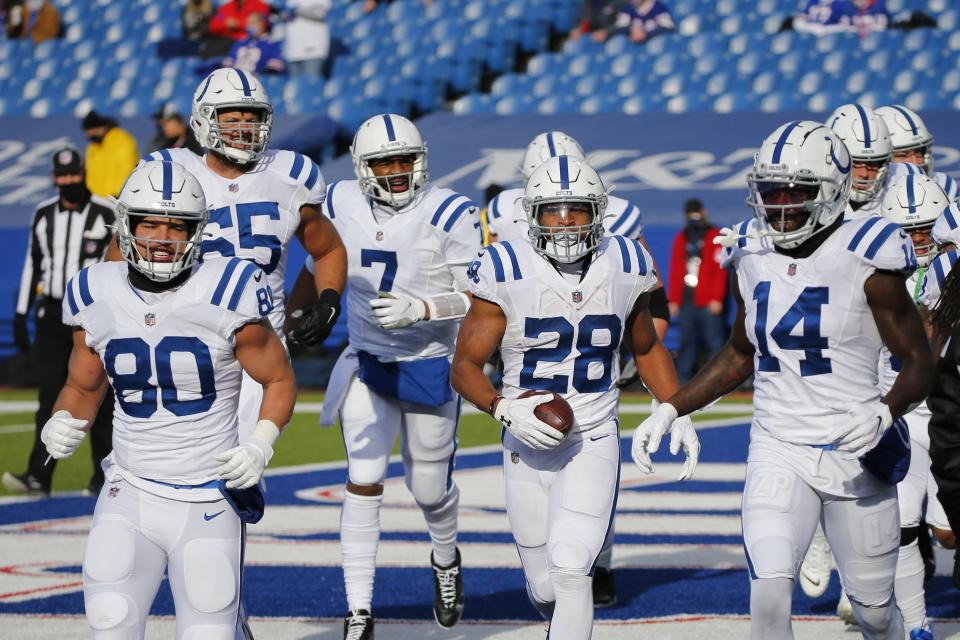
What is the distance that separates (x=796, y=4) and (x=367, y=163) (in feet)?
37.2

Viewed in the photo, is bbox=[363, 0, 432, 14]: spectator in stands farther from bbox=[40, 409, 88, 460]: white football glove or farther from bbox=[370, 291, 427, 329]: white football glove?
bbox=[40, 409, 88, 460]: white football glove

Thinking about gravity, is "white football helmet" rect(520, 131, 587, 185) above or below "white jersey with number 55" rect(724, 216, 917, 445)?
above

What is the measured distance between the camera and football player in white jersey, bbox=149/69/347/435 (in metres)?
5.23

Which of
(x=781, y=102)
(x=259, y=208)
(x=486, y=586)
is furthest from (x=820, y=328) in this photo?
(x=781, y=102)

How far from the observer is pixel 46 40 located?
18.6 meters

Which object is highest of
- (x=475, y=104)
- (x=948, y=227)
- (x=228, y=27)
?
(x=228, y=27)

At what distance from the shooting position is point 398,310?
16.9 feet

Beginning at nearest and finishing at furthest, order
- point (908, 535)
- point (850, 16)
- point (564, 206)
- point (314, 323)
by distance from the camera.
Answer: point (564, 206) < point (314, 323) < point (908, 535) < point (850, 16)

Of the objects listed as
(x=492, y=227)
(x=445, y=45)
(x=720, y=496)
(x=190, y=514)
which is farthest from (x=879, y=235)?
(x=445, y=45)

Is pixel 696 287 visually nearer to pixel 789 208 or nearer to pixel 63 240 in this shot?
pixel 63 240

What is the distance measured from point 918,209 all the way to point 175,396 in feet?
9.23

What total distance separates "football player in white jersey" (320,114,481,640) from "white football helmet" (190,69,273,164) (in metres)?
0.48

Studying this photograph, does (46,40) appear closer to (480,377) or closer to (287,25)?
(287,25)

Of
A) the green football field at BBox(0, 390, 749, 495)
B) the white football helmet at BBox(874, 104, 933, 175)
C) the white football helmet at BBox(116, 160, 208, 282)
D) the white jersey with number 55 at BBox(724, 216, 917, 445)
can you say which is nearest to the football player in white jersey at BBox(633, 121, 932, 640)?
the white jersey with number 55 at BBox(724, 216, 917, 445)
